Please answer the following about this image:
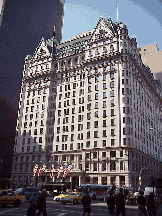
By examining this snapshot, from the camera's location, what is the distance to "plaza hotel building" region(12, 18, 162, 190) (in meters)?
71.2

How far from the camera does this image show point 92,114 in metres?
78.1

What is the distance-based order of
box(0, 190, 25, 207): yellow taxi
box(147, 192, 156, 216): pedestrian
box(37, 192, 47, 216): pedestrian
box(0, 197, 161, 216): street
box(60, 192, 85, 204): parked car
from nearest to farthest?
1. box(37, 192, 47, 216): pedestrian
2. box(147, 192, 156, 216): pedestrian
3. box(0, 197, 161, 216): street
4. box(0, 190, 25, 207): yellow taxi
5. box(60, 192, 85, 204): parked car

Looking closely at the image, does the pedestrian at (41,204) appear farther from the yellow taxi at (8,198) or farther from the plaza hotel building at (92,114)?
the plaza hotel building at (92,114)

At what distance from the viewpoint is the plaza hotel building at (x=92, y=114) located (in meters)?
71.2

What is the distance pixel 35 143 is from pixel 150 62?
110933 mm

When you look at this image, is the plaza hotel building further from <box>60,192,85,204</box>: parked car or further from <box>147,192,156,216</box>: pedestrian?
<box>147,192,156,216</box>: pedestrian

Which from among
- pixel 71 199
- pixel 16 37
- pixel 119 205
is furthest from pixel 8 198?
pixel 16 37

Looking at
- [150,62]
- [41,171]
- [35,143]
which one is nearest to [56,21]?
[150,62]

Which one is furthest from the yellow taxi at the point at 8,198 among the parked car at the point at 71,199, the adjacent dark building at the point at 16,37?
the adjacent dark building at the point at 16,37

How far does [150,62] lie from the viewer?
164m

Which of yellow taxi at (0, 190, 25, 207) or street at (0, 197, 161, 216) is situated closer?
street at (0, 197, 161, 216)

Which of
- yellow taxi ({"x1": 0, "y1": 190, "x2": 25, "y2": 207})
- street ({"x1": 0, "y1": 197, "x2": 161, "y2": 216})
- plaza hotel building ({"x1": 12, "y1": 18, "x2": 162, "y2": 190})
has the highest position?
plaza hotel building ({"x1": 12, "y1": 18, "x2": 162, "y2": 190})

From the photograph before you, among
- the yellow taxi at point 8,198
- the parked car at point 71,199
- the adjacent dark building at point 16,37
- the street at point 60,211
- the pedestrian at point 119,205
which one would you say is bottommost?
the parked car at point 71,199

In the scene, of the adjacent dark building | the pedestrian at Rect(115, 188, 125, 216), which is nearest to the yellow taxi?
the pedestrian at Rect(115, 188, 125, 216)
